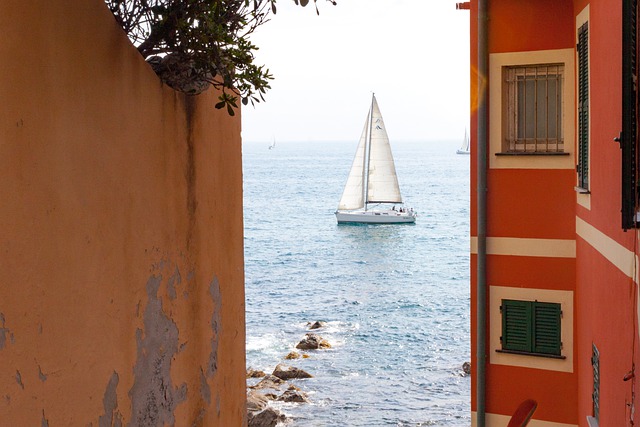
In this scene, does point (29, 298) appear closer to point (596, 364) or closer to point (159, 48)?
point (159, 48)

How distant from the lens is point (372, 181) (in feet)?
208

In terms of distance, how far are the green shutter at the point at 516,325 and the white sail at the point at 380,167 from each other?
5184 cm

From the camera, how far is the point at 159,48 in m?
4.83

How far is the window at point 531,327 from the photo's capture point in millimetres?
9141

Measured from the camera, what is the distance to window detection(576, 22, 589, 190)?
777cm

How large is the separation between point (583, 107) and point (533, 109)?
1441 mm

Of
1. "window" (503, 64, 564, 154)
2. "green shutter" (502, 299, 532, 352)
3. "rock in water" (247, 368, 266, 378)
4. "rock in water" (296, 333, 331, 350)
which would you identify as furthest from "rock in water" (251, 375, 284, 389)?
"window" (503, 64, 564, 154)

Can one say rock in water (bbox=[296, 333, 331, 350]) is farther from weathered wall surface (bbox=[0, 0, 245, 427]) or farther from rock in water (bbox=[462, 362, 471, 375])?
weathered wall surface (bbox=[0, 0, 245, 427])

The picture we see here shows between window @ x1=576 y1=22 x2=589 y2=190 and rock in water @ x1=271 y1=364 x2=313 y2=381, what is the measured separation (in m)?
21.0

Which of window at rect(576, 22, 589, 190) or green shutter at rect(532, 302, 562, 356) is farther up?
window at rect(576, 22, 589, 190)

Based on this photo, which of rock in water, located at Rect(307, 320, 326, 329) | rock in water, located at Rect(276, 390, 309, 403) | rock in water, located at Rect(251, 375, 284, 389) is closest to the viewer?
rock in water, located at Rect(276, 390, 309, 403)

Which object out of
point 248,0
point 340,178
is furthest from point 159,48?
point 340,178

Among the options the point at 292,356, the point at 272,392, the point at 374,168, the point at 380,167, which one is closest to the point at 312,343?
the point at 292,356

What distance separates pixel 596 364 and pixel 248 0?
4329 mm
